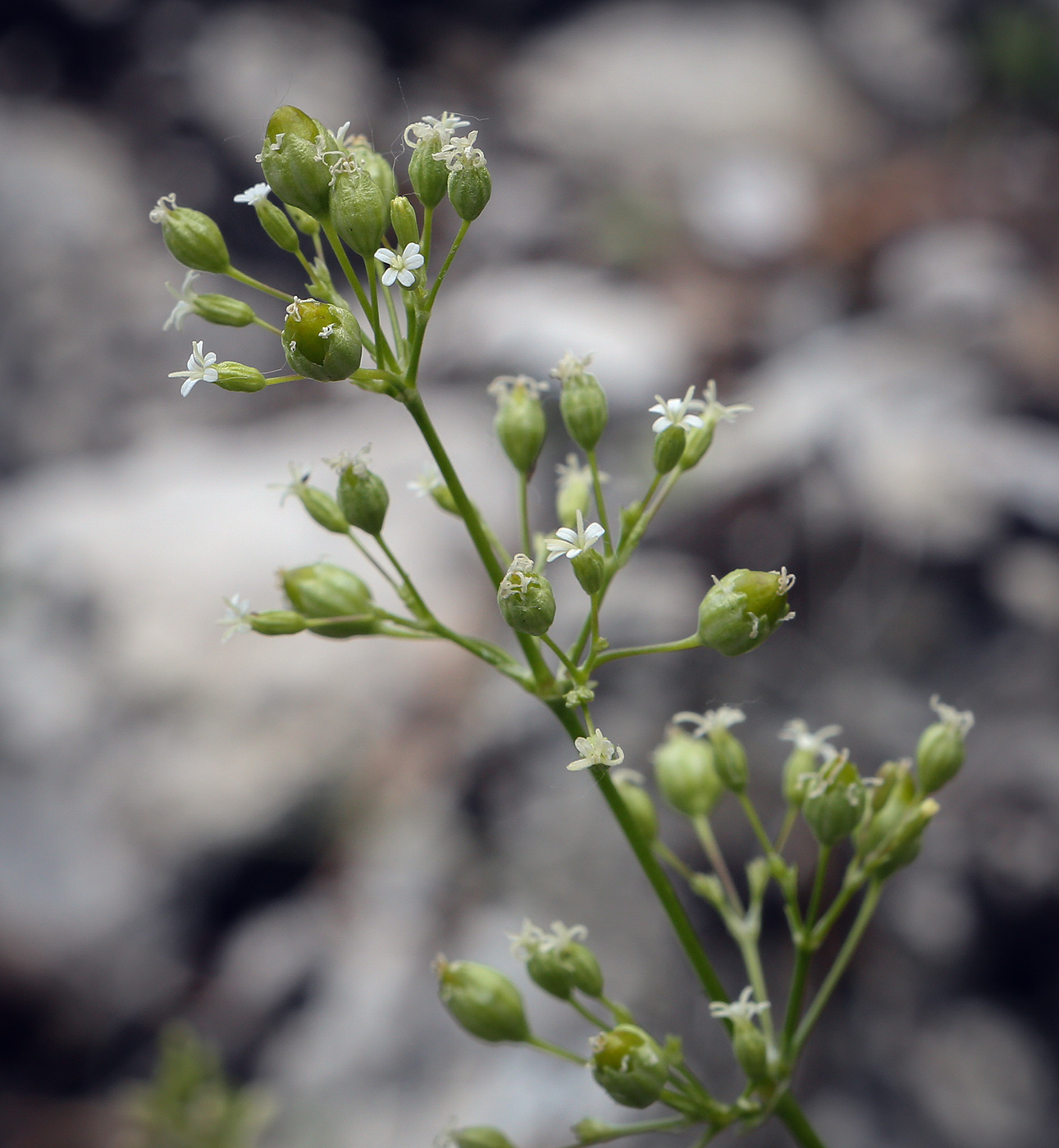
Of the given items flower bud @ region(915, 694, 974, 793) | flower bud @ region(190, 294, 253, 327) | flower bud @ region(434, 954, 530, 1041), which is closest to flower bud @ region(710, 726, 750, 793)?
flower bud @ region(915, 694, 974, 793)

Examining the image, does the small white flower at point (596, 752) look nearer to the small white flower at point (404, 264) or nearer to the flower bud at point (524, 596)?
the flower bud at point (524, 596)

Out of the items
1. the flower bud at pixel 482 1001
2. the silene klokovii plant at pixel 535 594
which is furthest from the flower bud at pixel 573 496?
the flower bud at pixel 482 1001

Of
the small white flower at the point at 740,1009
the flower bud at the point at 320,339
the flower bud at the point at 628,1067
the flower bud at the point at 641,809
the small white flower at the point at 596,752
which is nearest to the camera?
the flower bud at the point at 320,339

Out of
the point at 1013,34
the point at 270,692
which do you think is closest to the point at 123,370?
the point at 270,692

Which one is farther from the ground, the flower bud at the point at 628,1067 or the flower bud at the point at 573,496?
the flower bud at the point at 573,496

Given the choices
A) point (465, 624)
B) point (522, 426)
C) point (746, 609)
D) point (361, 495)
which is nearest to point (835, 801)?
point (746, 609)

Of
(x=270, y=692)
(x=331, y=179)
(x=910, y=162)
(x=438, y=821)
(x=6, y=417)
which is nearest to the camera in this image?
(x=331, y=179)

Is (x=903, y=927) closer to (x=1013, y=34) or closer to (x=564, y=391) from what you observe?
(x=564, y=391)
